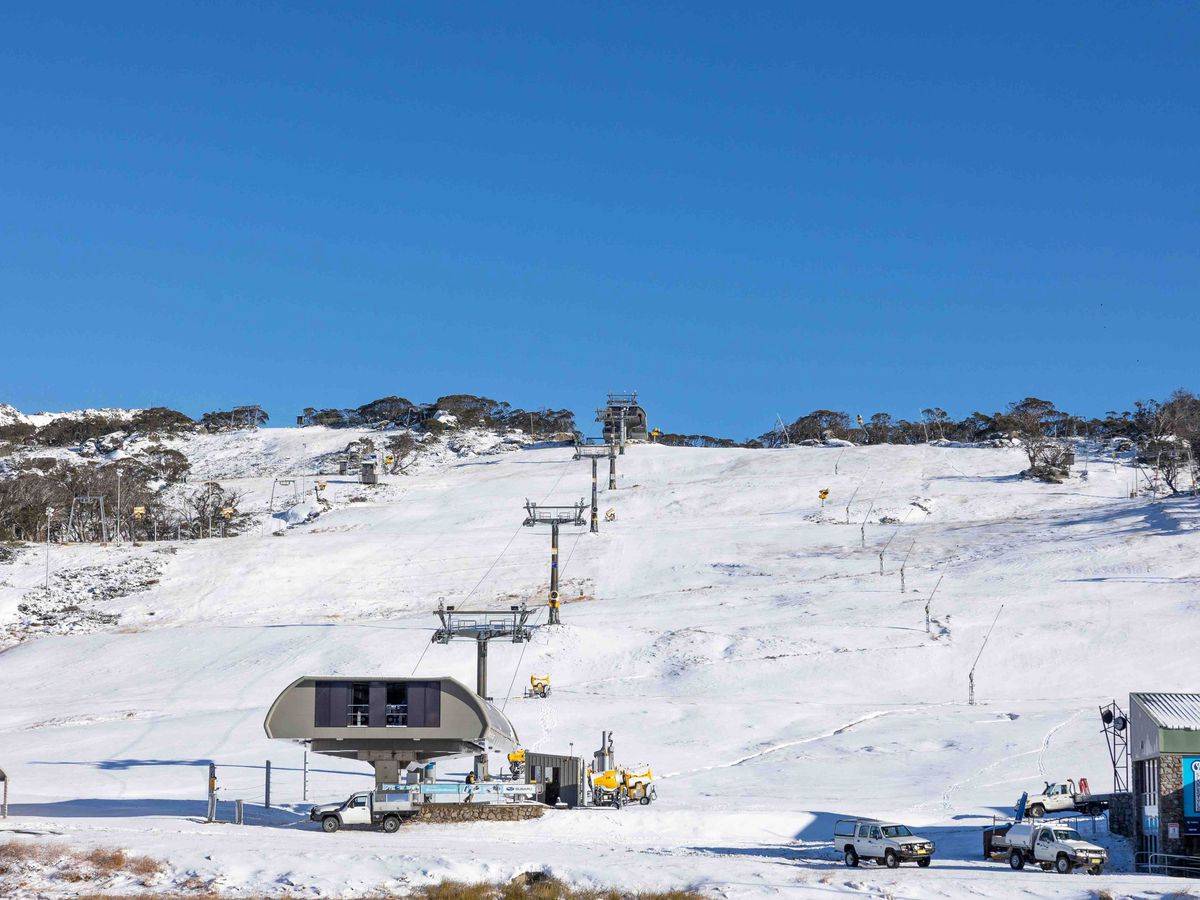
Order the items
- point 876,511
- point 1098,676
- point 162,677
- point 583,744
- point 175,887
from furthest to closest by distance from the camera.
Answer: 1. point 876,511
2. point 162,677
3. point 1098,676
4. point 583,744
5. point 175,887

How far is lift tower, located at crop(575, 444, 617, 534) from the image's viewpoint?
9481 cm

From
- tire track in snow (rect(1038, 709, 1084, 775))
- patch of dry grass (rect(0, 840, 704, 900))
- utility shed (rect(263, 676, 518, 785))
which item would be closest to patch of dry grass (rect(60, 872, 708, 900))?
patch of dry grass (rect(0, 840, 704, 900))

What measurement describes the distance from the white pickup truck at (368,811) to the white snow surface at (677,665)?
601 mm

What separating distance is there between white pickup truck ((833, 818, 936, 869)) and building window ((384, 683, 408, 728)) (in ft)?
A: 39.0

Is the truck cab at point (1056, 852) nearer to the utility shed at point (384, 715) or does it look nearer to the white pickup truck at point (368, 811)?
the utility shed at point (384, 715)

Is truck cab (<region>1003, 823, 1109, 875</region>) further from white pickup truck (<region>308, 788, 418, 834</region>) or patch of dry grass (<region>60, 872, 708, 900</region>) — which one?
white pickup truck (<region>308, 788, 418, 834</region>)

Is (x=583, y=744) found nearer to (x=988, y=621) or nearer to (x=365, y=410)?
(x=988, y=621)

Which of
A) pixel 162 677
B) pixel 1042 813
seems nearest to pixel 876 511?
pixel 162 677

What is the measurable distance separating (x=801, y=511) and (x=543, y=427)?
285 feet

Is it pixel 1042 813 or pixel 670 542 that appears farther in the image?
pixel 670 542

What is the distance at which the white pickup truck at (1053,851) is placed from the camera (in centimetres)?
2784

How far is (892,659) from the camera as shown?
58219mm

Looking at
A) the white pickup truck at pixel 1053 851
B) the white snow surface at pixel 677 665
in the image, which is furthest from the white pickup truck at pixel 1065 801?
the white pickup truck at pixel 1053 851

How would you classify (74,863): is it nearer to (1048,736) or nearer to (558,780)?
(558,780)
